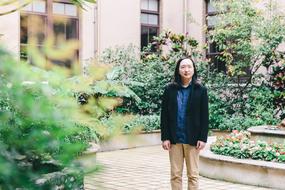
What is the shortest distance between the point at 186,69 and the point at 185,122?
0.58m

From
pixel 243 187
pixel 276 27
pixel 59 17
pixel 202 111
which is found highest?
pixel 276 27

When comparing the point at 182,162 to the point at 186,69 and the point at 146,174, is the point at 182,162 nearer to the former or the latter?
the point at 186,69

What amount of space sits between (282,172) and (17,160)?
7064mm

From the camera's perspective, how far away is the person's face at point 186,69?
6227mm

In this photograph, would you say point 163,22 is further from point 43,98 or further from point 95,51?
point 43,98

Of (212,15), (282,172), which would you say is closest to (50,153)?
(282,172)

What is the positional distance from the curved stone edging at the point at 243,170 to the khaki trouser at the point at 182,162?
201 centimetres

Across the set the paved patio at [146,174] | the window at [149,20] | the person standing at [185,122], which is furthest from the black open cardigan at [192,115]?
the window at [149,20]

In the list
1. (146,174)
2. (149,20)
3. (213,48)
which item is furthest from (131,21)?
(146,174)

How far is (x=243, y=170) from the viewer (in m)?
8.35

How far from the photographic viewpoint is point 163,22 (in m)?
18.5

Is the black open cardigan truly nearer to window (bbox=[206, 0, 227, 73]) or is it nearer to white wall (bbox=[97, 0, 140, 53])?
white wall (bbox=[97, 0, 140, 53])

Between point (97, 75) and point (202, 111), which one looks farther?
point (202, 111)

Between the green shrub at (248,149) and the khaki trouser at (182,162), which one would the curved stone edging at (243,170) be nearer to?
the green shrub at (248,149)
